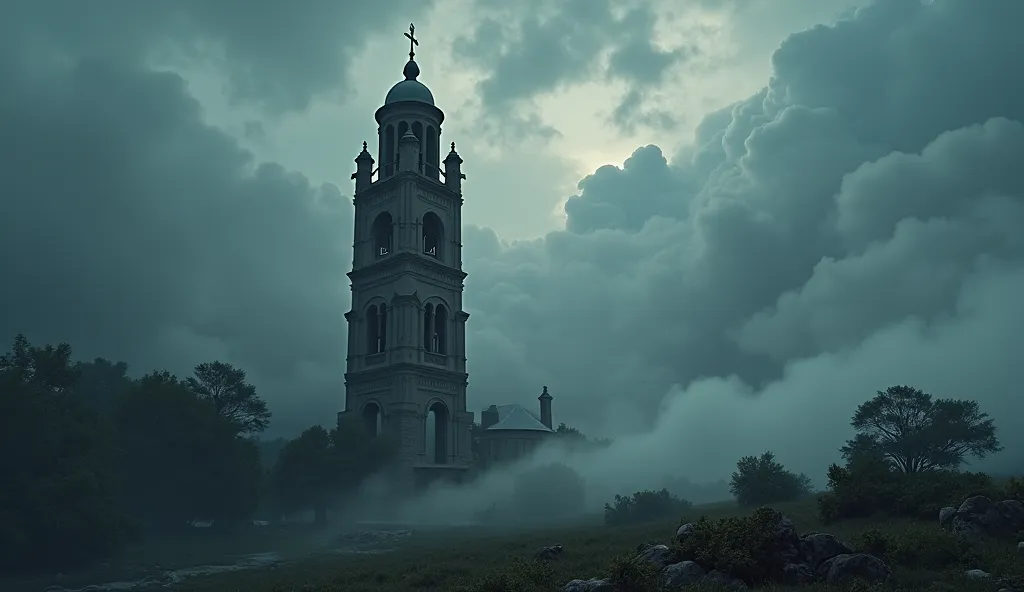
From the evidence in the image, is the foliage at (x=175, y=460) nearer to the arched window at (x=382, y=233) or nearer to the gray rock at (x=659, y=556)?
the arched window at (x=382, y=233)

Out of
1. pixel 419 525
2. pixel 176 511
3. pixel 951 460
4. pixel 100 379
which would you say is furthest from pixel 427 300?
pixel 100 379

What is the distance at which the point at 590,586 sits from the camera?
16.4 metres

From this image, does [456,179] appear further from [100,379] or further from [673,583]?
[673,583]

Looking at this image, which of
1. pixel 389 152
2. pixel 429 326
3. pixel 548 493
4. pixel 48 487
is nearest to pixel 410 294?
pixel 429 326

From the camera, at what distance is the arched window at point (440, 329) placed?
2542 inches

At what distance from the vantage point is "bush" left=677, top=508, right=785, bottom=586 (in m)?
16.8

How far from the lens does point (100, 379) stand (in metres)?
84.8

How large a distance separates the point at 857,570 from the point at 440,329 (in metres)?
50.5

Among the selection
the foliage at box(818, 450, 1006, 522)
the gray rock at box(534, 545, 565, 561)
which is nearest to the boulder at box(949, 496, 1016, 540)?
the foliage at box(818, 450, 1006, 522)

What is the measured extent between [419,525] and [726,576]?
38176 millimetres

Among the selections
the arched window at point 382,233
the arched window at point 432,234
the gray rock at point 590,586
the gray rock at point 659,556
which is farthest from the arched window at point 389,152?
the gray rock at point 590,586

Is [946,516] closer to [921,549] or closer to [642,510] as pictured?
[921,549]

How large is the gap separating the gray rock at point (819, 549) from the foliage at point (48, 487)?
30838mm

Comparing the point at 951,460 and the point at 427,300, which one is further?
the point at 427,300
